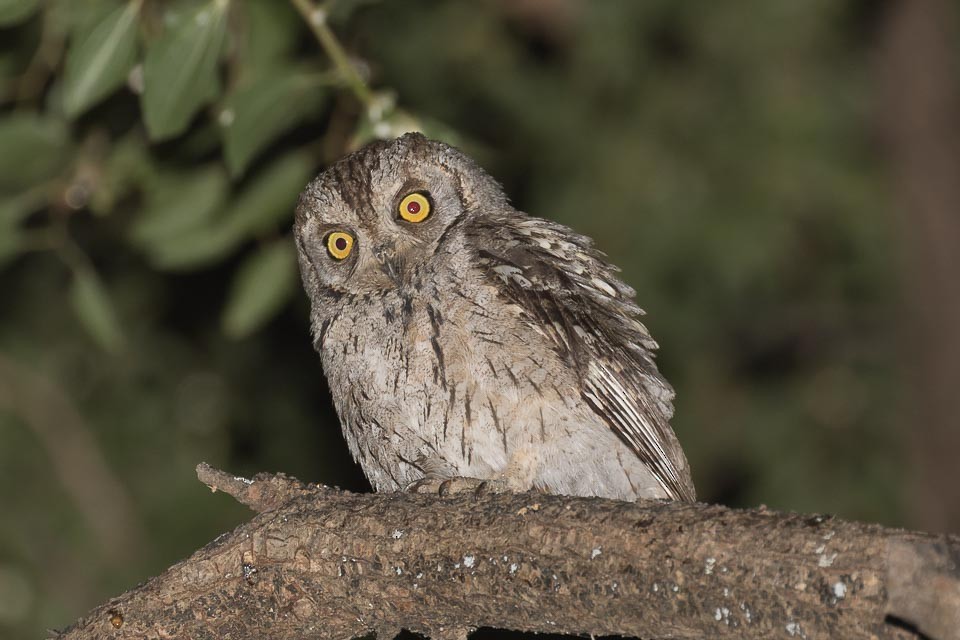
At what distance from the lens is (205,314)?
250 inches

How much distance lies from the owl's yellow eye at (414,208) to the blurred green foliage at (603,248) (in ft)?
2.72

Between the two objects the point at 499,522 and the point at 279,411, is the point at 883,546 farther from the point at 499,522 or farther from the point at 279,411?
the point at 279,411

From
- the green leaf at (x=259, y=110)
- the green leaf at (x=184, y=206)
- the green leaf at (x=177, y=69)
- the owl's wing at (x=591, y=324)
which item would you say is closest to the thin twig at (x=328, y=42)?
the green leaf at (x=259, y=110)

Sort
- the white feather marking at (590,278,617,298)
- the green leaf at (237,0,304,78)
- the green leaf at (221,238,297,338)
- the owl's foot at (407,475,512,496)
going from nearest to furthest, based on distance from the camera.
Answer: the owl's foot at (407,475,512,496)
the white feather marking at (590,278,617,298)
the green leaf at (237,0,304,78)
the green leaf at (221,238,297,338)

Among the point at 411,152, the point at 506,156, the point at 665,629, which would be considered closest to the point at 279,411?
the point at 506,156

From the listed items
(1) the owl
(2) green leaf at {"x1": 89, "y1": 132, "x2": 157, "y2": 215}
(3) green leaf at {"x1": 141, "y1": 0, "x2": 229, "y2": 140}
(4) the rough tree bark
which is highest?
(3) green leaf at {"x1": 141, "y1": 0, "x2": 229, "y2": 140}

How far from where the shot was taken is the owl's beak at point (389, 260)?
11.6 feet

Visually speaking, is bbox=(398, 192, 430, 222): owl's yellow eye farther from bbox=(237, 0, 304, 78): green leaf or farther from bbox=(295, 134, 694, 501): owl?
bbox=(237, 0, 304, 78): green leaf

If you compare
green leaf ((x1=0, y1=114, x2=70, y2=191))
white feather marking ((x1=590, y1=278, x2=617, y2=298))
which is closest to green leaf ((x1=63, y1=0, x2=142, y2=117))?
green leaf ((x1=0, y1=114, x2=70, y2=191))

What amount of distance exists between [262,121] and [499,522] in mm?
1529

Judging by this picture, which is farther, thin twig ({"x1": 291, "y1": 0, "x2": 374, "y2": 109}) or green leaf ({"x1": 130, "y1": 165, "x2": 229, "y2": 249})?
green leaf ({"x1": 130, "y1": 165, "x2": 229, "y2": 249})

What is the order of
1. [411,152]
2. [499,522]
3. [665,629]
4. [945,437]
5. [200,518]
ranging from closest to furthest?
[665,629] → [499,522] → [411,152] → [200,518] → [945,437]

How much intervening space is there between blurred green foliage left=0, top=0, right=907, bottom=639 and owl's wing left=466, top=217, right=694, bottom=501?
3.77 ft

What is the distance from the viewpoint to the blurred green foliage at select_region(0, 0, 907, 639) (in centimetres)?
619
